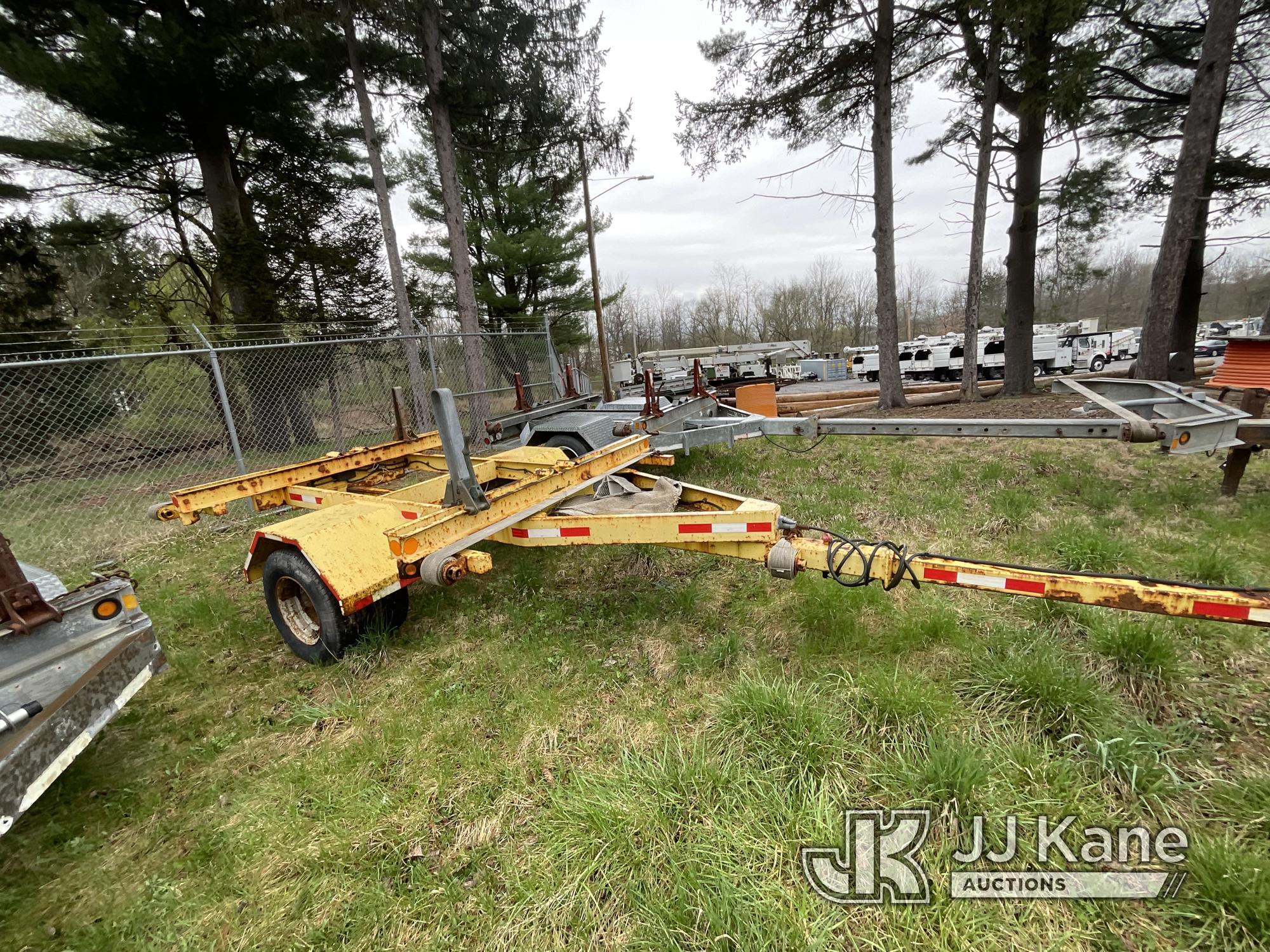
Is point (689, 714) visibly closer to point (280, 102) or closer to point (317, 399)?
point (317, 399)

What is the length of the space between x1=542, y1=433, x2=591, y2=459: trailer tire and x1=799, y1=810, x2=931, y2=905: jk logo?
3.89 m

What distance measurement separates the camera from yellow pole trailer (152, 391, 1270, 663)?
6.66ft

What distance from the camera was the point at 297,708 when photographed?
2777 mm

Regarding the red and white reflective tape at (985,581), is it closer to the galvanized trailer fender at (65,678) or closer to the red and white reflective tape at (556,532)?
the red and white reflective tape at (556,532)

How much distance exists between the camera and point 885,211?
9.72 meters

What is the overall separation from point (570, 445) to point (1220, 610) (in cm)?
454

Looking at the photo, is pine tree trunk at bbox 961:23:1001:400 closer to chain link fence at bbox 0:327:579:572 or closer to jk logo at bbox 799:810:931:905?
chain link fence at bbox 0:327:579:572

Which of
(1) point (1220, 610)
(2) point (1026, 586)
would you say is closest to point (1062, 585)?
(2) point (1026, 586)

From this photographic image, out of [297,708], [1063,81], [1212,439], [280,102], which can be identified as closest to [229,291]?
[280,102]

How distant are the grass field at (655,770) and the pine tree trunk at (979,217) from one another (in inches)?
327

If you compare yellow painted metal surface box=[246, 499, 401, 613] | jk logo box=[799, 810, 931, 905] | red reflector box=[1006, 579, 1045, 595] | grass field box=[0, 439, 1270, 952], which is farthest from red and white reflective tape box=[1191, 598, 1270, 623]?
yellow painted metal surface box=[246, 499, 401, 613]

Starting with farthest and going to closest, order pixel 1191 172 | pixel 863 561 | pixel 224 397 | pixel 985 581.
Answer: pixel 1191 172 → pixel 224 397 → pixel 863 561 → pixel 985 581

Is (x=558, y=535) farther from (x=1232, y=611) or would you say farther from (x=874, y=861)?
(x=1232, y=611)

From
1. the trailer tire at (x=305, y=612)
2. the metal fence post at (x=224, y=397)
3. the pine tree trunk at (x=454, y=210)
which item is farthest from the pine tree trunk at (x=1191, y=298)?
the metal fence post at (x=224, y=397)
